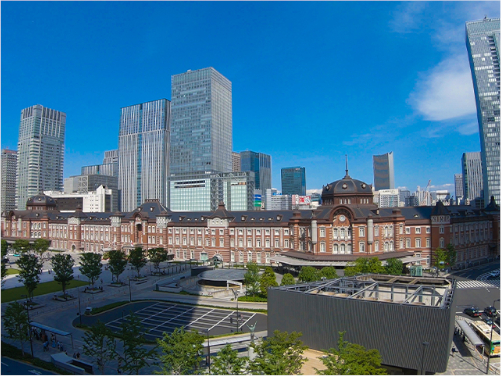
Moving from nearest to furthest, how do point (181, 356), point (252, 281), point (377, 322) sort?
1. point (181, 356)
2. point (377, 322)
3. point (252, 281)

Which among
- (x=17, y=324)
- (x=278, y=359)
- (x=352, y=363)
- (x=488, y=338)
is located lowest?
(x=488, y=338)

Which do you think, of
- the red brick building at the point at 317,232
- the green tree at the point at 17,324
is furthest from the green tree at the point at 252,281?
the green tree at the point at 17,324

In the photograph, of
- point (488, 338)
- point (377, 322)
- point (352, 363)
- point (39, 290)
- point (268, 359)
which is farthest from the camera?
point (39, 290)

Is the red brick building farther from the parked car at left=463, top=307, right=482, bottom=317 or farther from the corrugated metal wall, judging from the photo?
the corrugated metal wall

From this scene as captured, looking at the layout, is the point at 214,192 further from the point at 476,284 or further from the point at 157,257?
the point at 476,284

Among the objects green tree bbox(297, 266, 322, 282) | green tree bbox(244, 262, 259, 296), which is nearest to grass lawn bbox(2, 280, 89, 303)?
green tree bbox(244, 262, 259, 296)

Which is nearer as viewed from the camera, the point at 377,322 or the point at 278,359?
the point at 278,359

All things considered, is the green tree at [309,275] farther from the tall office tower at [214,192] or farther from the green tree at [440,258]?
the tall office tower at [214,192]

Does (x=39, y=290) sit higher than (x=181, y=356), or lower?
lower

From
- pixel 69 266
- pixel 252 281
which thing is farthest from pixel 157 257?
pixel 252 281
